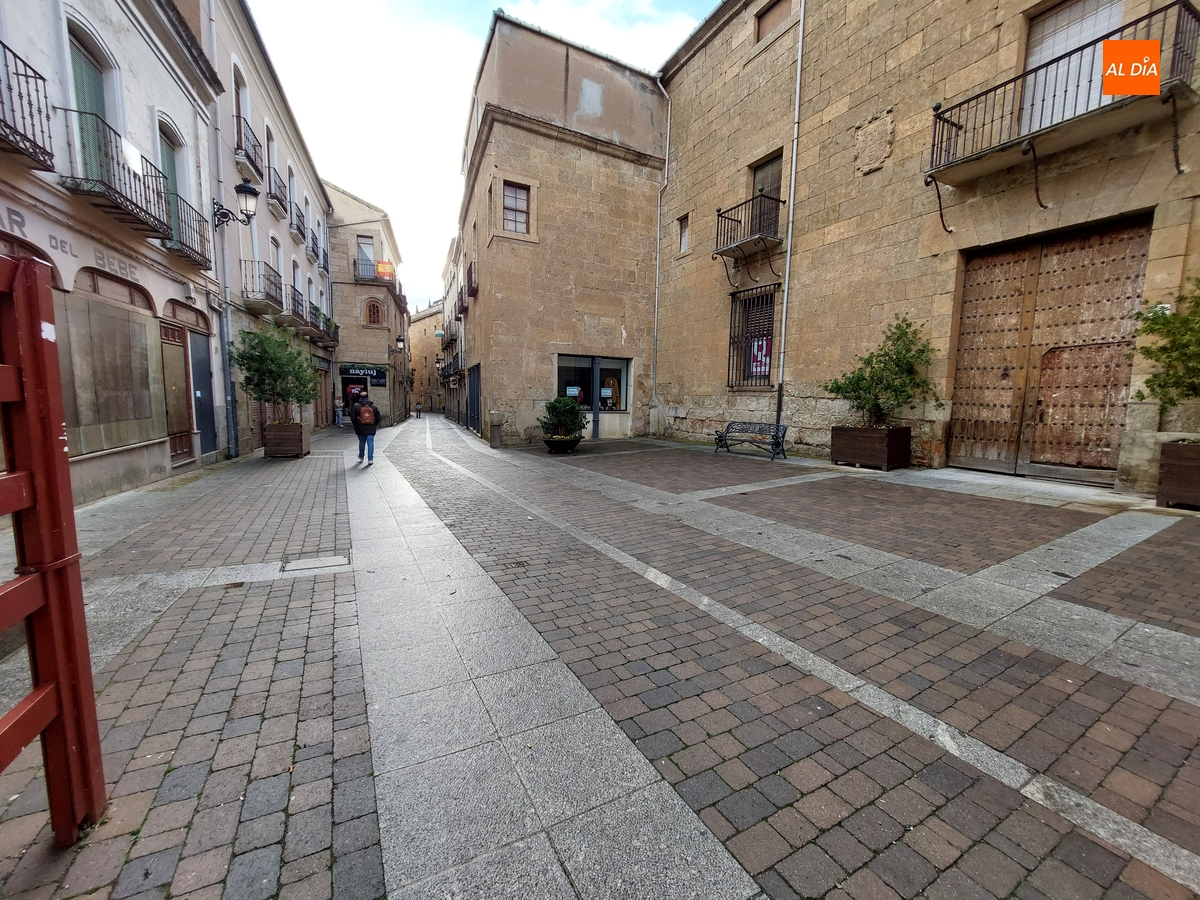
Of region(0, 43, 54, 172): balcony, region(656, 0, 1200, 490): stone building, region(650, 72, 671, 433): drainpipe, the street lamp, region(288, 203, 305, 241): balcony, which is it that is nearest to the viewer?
region(0, 43, 54, 172): balcony

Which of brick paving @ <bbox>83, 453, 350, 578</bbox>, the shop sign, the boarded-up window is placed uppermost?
the boarded-up window

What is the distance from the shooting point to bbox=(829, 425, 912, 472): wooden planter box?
866 cm

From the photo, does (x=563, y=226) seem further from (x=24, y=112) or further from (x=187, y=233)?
(x=24, y=112)

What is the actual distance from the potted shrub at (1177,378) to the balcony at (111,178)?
43.5 ft

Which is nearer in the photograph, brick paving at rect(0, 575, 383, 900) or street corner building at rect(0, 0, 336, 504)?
brick paving at rect(0, 575, 383, 900)

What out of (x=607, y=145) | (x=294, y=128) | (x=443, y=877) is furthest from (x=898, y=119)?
(x=294, y=128)

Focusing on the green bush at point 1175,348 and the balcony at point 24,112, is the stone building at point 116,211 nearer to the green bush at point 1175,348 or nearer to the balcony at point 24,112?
the balcony at point 24,112

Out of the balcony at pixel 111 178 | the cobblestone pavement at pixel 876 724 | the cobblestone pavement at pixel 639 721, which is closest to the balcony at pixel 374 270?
the balcony at pixel 111 178

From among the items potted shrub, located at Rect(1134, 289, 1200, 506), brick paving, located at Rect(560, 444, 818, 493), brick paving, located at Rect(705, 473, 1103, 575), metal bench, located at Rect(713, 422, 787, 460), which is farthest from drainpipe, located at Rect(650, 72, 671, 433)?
potted shrub, located at Rect(1134, 289, 1200, 506)

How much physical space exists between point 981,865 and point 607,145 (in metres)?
16.8

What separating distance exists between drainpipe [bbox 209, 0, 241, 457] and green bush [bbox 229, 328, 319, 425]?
0.39 metres

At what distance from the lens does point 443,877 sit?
4.91 feet

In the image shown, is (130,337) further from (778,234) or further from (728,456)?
(778,234)

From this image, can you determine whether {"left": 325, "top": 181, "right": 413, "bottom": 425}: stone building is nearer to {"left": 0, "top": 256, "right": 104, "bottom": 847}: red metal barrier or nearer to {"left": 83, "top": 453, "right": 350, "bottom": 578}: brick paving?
{"left": 83, "top": 453, "right": 350, "bottom": 578}: brick paving
